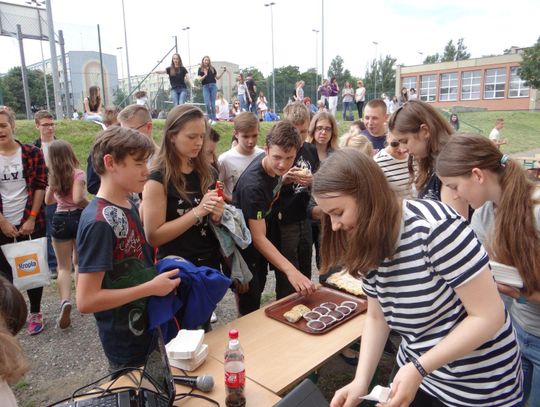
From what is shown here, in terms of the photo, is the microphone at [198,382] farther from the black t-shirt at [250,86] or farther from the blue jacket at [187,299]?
the black t-shirt at [250,86]

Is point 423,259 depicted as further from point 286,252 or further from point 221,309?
point 221,309

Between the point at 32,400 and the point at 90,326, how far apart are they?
954 millimetres

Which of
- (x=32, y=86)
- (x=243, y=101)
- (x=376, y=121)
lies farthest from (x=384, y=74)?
(x=376, y=121)

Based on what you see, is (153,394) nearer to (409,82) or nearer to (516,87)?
(516,87)

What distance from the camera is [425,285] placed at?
1.18 meters

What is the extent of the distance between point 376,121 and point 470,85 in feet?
148

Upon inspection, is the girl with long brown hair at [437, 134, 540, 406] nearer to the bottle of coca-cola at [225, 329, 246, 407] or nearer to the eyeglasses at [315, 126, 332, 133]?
the bottle of coca-cola at [225, 329, 246, 407]

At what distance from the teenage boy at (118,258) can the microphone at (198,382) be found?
314 millimetres

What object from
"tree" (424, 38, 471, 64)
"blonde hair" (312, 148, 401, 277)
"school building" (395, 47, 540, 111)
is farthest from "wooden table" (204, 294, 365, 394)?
"tree" (424, 38, 471, 64)

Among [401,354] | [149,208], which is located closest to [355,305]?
[401,354]

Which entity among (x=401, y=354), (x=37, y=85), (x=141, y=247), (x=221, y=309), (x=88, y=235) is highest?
(x=37, y=85)

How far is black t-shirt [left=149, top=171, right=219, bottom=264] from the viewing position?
212 cm

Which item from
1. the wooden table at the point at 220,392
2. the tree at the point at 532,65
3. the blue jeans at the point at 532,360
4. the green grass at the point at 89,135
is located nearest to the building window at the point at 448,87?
the tree at the point at 532,65

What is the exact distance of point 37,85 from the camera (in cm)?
3447
